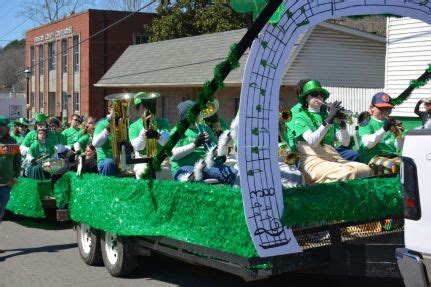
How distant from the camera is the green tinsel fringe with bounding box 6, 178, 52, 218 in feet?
31.5

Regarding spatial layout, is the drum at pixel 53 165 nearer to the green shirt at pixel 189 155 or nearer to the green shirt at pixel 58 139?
the green shirt at pixel 58 139

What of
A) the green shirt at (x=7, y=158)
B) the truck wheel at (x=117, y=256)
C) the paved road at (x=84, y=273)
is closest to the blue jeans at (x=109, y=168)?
the truck wheel at (x=117, y=256)

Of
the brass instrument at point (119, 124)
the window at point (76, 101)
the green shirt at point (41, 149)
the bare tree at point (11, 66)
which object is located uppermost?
the bare tree at point (11, 66)

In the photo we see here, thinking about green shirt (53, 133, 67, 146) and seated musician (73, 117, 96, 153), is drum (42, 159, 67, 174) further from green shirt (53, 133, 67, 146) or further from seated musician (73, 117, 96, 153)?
seated musician (73, 117, 96, 153)

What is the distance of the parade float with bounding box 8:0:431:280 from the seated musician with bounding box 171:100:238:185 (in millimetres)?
630

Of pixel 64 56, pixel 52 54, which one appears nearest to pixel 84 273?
pixel 64 56

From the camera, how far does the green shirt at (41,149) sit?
10969 mm

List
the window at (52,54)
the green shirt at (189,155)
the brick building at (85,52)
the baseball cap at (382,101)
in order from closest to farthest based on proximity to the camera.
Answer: the green shirt at (189,155) → the baseball cap at (382,101) → the brick building at (85,52) → the window at (52,54)

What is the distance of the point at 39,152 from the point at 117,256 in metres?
4.84

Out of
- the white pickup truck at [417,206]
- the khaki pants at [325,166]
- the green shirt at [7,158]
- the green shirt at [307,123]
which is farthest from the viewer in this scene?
the green shirt at [7,158]

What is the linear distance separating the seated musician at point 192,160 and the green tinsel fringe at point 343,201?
61.4 inches

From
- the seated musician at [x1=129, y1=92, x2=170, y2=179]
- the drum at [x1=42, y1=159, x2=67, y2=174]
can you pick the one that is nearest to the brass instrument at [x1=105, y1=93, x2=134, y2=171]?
the seated musician at [x1=129, y1=92, x2=170, y2=179]

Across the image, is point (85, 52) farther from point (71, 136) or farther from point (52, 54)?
point (71, 136)

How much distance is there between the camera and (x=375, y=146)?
702cm
